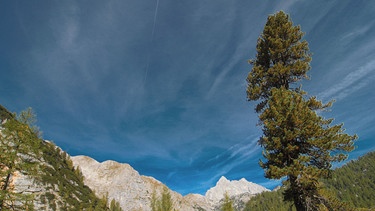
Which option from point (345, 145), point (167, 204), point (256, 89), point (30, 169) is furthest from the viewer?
point (167, 204)

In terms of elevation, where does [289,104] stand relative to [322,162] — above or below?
above

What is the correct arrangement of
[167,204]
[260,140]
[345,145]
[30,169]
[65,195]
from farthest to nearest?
[65,195] < [167,204] < [260,140] < [30,169] < [345,145]

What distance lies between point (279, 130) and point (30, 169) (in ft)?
50.6

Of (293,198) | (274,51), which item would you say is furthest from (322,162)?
(274,51)

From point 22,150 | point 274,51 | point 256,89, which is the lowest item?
point 22,150

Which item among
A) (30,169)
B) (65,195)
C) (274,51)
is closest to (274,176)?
(274,51)

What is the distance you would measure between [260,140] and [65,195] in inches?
5429

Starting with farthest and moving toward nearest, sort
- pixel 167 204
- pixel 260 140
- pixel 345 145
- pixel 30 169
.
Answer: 1. pixel 167 204
2. pixel 260 140
3. pixel 30 169
4. pixel 345 145

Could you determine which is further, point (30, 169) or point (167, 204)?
point (167, 204)

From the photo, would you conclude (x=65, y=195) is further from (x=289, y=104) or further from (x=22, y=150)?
(x=289, y=104)

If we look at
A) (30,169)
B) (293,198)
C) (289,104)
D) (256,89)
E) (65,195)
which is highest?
(65,195)

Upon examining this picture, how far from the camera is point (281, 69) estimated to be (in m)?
15.6

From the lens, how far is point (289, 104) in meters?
13.3

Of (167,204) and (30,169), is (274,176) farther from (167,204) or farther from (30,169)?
(167,204)
